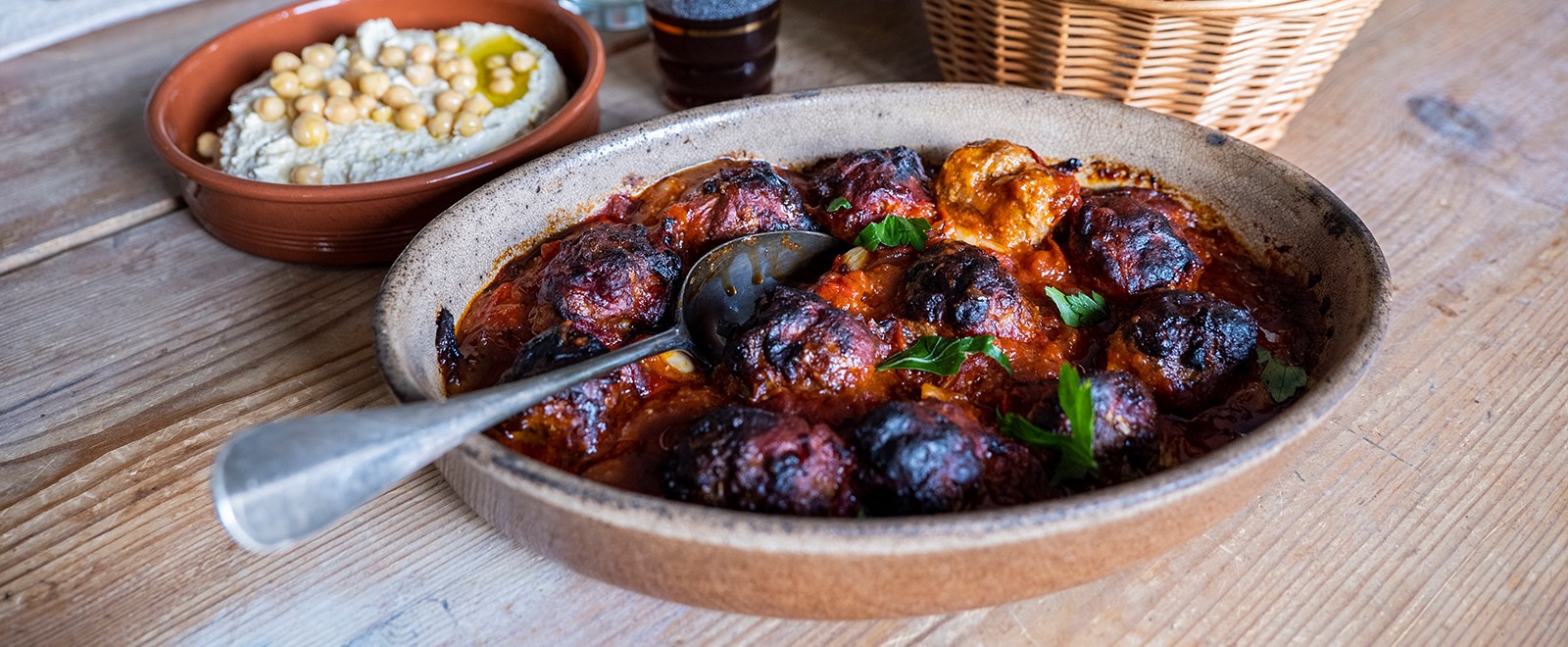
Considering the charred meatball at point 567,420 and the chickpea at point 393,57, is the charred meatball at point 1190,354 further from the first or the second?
the chickpea at point 393,57

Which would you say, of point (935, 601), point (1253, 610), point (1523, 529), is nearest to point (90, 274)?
point (935, 601)

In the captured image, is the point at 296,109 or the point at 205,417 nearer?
the point at 205,417

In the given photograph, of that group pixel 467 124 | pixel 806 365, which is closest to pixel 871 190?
pixel 806 365

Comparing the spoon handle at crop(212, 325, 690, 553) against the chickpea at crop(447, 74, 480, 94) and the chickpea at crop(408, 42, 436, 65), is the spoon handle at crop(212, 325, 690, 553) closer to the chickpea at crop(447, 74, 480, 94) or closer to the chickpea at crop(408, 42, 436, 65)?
the chickpea at crop(447, 74, 480, 94)

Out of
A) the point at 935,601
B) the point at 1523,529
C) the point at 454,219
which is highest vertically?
the point at 454,219

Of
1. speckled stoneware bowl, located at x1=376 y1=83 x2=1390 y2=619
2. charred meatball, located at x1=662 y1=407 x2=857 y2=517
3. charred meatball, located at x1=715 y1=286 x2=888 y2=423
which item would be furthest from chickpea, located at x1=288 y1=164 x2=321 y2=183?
charred meatball, located at x1=662 y1=407 x2=857 y2=517

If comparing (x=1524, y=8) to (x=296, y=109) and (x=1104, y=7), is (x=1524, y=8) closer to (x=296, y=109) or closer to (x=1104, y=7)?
(x=1104, y=7)
